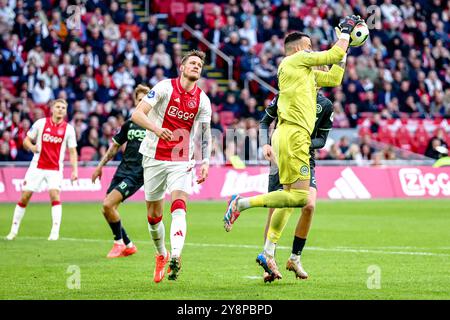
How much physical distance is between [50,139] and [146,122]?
6700 mm

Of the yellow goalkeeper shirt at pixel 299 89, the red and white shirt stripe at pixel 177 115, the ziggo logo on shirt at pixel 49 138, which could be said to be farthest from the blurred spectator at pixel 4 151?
the yellow goalkeeper shirt at pixel 299 89

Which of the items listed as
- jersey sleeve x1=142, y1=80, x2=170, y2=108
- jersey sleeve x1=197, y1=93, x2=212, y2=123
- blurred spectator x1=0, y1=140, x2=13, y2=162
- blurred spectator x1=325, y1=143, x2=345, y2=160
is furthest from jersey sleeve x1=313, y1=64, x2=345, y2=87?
blurred spectator x1=325, y1=143, x2=345, y2=160

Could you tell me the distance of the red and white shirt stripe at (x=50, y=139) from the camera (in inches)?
650

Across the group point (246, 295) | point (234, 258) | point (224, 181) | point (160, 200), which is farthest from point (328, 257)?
point (224, 181)

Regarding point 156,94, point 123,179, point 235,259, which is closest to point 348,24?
point 156,94

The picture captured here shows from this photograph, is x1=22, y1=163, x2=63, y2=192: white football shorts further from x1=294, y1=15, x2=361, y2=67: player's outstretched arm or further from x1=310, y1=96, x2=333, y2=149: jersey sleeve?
x1=294, y1=15, x2=361, y2=67: player's outstretched arm

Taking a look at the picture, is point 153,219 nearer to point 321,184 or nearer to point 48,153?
point 48,153

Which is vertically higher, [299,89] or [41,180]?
[299,89]

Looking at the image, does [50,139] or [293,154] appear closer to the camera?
[293,154]

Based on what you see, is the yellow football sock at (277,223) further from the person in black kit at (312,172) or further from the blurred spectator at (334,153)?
the blurred spectator at (334,153)

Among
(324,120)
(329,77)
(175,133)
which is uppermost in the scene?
(329,77)

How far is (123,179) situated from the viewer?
1388cm

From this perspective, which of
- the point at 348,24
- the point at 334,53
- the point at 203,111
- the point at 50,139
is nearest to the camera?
the point at 334,53

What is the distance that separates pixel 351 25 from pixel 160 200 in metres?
3.06
